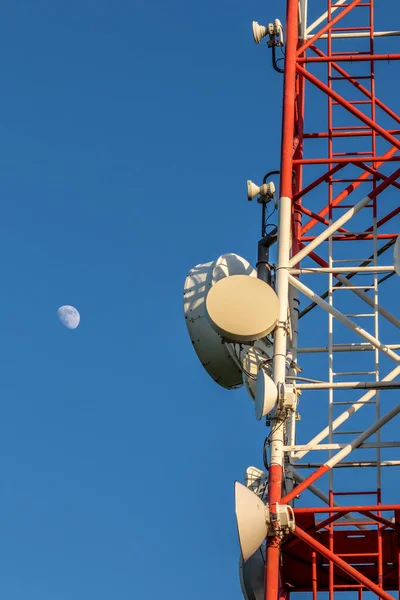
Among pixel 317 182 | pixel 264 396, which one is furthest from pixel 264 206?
pixel 264 396

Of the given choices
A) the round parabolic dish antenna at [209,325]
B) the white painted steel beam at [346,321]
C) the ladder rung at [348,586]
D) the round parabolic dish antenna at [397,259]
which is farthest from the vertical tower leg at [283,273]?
the round parabolic dish antenna at [397,259]

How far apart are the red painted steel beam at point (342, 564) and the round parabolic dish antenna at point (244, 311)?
3.33 meters

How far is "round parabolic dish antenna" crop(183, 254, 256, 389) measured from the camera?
25109 millimetres

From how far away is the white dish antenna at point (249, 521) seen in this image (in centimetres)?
2078

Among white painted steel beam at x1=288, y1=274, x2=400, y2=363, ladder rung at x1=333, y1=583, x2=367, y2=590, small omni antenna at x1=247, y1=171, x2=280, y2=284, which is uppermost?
small omni antenna at x1=247, y1=171, x2=280, y2=284

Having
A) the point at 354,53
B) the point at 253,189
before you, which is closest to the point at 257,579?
the point at 253,189

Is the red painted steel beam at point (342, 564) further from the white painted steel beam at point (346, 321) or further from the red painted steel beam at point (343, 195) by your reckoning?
the red painted steel beam at point (343, 195)

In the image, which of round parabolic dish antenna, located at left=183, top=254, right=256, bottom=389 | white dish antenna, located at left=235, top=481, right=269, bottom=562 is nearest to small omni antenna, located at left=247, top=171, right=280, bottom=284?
round parabolic dish antenna, located at left=183, top=254, right=256, bottom=389

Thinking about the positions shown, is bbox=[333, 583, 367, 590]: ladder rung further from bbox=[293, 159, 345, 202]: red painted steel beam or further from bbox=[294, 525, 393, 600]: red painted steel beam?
bbox=[293, 159, 345, 202]: red painted steel beam

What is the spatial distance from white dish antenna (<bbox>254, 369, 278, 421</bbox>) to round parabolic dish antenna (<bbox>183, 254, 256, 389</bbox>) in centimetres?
272

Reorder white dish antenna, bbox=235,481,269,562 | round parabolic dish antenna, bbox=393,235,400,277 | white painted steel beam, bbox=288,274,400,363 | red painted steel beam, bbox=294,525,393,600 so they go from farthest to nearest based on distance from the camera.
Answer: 1. white painted steel beam, bbox=288,274,400,363
2. round parabolic dish antenna, bbox=393,235,400,277
3. white dish antenna, bbox=235,481,269,562
4. red painted steel beam, bbox=294,525,393,600

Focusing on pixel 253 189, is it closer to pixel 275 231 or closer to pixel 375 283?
pixel 275 231

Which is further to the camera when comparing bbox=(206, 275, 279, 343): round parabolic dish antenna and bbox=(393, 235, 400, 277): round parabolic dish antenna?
bbox=(206, 275, 279, 343): round parabolic dish antenna

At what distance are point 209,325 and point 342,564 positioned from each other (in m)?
5.51
